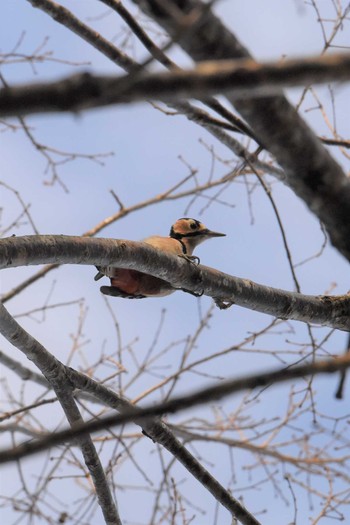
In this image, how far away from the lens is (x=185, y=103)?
3.60 meters

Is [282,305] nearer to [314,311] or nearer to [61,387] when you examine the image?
[314,311]

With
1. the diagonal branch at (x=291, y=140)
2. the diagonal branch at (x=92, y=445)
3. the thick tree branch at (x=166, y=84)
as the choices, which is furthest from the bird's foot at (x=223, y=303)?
the thick tree branch at (x=166, y=84)

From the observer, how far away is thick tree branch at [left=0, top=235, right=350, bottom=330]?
355cm

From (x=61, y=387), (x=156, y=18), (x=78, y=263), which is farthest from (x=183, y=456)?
(x=156, y=18)

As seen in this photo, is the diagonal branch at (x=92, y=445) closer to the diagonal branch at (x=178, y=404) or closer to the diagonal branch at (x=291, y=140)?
the diagonal branch at (x=291, y=140)

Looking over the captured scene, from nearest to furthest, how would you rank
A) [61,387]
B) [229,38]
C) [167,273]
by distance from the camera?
[229,38], [167,273], [61,387]

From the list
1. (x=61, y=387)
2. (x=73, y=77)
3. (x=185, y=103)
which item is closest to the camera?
(x=73, y=77)

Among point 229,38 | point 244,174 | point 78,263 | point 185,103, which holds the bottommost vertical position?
point 229,38

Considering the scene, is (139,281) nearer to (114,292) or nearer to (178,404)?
(114,292)

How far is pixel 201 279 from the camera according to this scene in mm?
3949

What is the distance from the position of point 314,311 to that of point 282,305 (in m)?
0.19

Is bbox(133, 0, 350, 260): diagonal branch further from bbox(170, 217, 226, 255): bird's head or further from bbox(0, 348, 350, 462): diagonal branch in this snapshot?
bbox(170, 217, 226, 255): bird's head

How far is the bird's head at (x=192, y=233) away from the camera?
636cm

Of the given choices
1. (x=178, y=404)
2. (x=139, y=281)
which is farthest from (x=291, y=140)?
(x=139, y=281)
